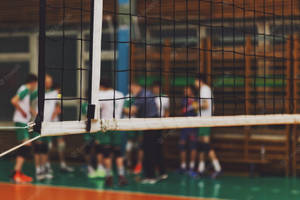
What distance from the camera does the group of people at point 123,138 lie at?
20.2 feet

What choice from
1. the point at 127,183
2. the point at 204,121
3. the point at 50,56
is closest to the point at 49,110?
the point at 127,183

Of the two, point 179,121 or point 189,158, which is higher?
point 179,121

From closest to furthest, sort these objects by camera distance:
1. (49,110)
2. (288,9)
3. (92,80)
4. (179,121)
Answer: (92,80) → (179,121) → (49,110) → (288,9)

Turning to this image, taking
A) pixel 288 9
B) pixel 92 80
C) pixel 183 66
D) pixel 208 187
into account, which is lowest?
pixel 208 187

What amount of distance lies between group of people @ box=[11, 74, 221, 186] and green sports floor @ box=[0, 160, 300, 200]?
0.18 metres

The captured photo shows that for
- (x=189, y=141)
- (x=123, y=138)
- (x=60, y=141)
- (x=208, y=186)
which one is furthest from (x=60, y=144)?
(x=208, y=186)

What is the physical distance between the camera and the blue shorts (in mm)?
7082

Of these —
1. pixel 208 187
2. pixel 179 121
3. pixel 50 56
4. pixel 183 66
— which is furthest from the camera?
pixel 50 56

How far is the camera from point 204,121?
3465mm

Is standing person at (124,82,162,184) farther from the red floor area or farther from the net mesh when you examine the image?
the red floor area

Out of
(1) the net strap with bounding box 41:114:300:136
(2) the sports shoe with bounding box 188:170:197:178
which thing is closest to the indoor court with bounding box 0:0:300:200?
(2) the sports shoe with bounding box 188:170:197:178

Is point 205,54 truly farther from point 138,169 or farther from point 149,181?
point 149,181

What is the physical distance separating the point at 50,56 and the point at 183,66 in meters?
2.86

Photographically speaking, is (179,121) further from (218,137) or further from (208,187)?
(218,137)
